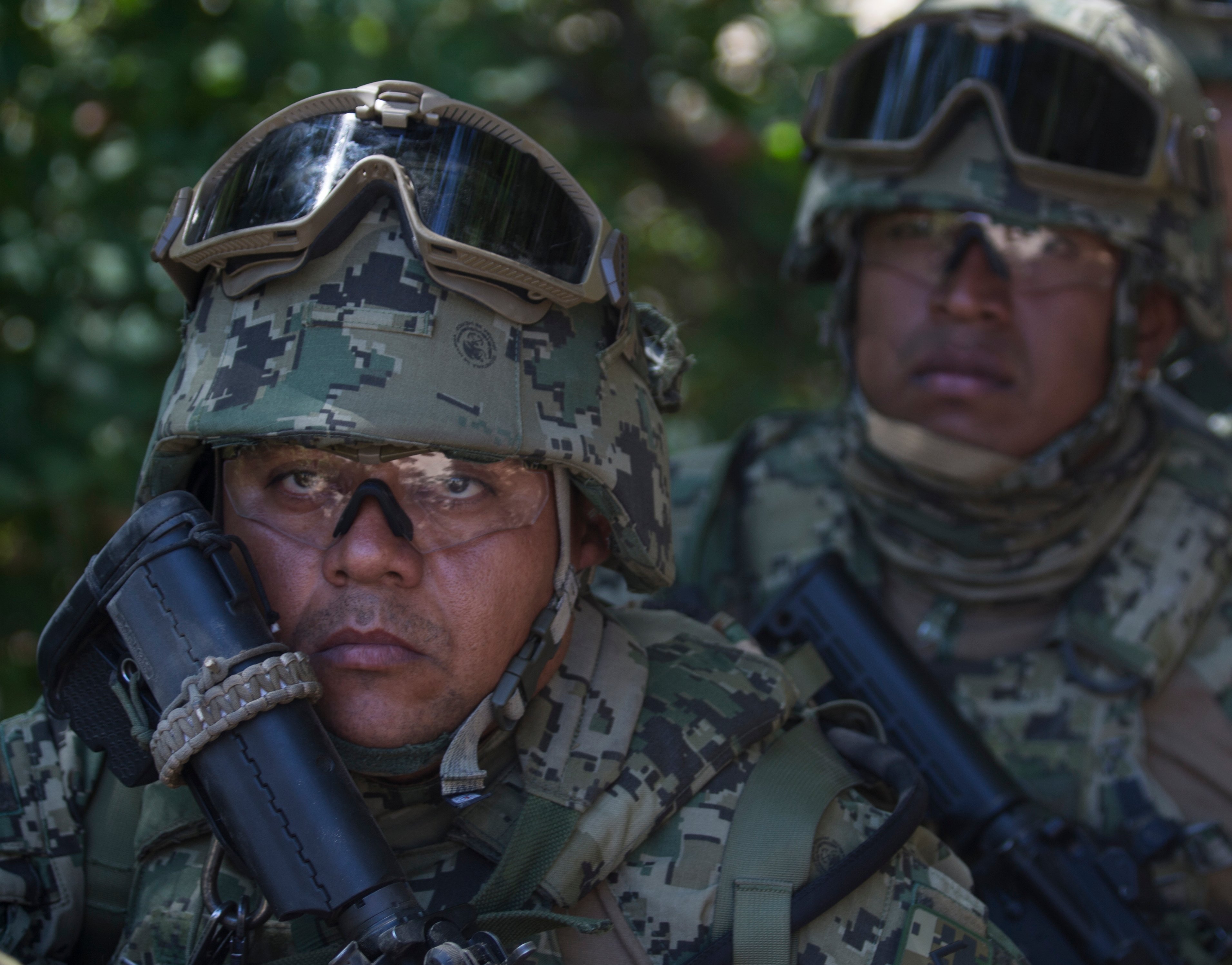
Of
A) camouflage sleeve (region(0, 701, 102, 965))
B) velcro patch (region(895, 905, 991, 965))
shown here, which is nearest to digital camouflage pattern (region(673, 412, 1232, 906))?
velcro patch (region(895, 905, 991, 965))

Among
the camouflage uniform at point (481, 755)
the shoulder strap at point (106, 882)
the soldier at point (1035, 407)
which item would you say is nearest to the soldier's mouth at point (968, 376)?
the soldier at point (1035, 407)

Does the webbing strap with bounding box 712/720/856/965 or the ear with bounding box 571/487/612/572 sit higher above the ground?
the ear with bounding box 571/487/612/572

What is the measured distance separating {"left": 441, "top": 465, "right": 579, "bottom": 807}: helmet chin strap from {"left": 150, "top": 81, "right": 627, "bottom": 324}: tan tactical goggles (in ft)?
1.15

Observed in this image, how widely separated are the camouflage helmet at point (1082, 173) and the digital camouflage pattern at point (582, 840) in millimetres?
1851

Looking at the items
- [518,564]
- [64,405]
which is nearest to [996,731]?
[518,564]

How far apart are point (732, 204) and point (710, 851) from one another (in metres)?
4.24

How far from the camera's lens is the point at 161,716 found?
200 centimetres

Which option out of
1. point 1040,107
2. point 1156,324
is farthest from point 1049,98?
point 1156,324

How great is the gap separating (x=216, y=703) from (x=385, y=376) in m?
0.55

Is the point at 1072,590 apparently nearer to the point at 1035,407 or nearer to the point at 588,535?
the point at 1035,407

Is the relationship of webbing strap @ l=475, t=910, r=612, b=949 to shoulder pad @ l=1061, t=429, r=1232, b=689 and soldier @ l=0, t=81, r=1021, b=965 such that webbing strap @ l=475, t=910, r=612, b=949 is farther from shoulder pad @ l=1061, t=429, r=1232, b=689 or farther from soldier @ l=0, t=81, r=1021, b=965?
shoulder pad @ l=1061, t=429, r=1232, b=689

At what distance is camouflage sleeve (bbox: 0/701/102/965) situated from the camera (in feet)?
7.09

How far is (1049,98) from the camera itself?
360cm

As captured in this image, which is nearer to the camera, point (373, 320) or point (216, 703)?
point (216, 703)
